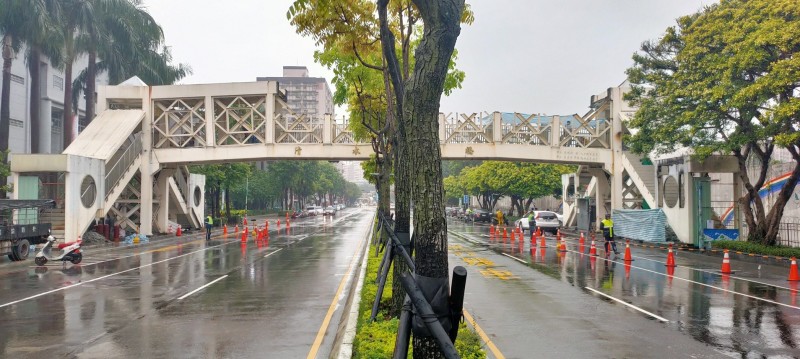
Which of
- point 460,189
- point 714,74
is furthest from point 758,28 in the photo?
point 460,189

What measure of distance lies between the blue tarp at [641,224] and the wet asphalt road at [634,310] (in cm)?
952

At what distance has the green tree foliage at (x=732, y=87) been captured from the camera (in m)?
20.6

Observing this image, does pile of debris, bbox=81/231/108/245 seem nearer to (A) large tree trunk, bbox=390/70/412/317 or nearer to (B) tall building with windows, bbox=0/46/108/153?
(B) tall building with windows, bbox=0/46/108/153

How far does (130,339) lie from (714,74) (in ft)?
72.7

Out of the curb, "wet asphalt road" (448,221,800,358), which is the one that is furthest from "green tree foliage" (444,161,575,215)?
the curb

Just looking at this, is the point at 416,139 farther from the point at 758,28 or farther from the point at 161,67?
the point at 161,67

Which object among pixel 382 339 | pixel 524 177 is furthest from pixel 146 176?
pixel 524 177

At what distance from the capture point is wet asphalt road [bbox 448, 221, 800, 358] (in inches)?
350

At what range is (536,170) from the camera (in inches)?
2251

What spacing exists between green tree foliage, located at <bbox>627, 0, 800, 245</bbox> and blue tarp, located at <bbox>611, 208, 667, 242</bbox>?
4.56 metres

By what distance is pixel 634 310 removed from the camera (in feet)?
38.8

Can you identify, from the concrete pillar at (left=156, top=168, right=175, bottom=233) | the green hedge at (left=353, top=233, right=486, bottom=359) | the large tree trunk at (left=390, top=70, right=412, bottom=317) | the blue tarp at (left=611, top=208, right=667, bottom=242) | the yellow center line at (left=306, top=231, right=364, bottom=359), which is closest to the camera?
the green hedge at (left=353, top=233, right=486, bottom=359)

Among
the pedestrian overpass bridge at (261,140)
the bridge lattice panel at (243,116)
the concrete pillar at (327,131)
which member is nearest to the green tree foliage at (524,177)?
the pedestrian overpass bridge at (261,140)

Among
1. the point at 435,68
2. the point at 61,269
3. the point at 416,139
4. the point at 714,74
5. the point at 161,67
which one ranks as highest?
the point at 161,67
